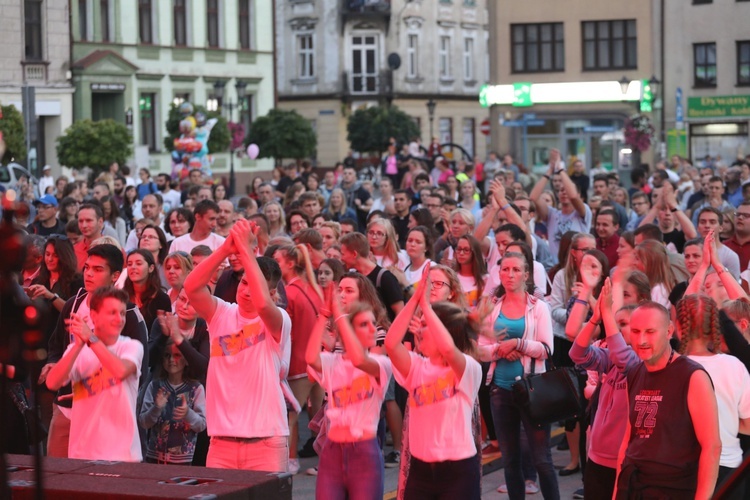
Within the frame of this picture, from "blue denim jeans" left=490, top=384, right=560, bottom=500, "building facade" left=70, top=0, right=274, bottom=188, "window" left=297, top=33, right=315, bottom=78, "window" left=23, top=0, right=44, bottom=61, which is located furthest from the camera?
"window" left=297, top=33, right=315, bottom=78

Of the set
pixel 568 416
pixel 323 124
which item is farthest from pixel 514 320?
pixel 323 124

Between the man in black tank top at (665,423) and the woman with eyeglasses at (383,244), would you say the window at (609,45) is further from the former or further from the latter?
the man in black tank top at (665,423)

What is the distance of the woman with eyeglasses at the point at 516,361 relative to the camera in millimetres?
8719

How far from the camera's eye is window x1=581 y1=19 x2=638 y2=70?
49.8m

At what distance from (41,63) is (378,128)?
626 inches

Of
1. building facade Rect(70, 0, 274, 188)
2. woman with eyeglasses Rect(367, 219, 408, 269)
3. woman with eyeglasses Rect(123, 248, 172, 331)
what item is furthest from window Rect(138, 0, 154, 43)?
woman with eyeglasses Rect(123, 248, 172, 331)

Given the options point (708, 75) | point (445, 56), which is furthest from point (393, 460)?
point (445, 56)

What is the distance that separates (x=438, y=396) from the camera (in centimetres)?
715

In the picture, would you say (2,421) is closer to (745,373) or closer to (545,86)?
(745,373)

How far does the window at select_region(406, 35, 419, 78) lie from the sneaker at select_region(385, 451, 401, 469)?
56806 mm

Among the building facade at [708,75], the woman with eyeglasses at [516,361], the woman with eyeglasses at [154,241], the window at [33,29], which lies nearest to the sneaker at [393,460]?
the woman with eyeglasses at [516,361]

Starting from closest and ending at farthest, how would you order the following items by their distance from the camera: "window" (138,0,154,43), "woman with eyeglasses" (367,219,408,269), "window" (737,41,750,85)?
1. "woman with eyeglasses" (367,219,408,269)
2. "window" (737,41,750,85)
3. "window" (138,0,154,43)

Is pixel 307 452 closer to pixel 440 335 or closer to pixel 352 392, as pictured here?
pixel 352 392

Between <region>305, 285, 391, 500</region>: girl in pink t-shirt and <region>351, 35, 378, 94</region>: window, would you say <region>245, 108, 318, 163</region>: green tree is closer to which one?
<region>351, 35, 378, 94</region>: window
